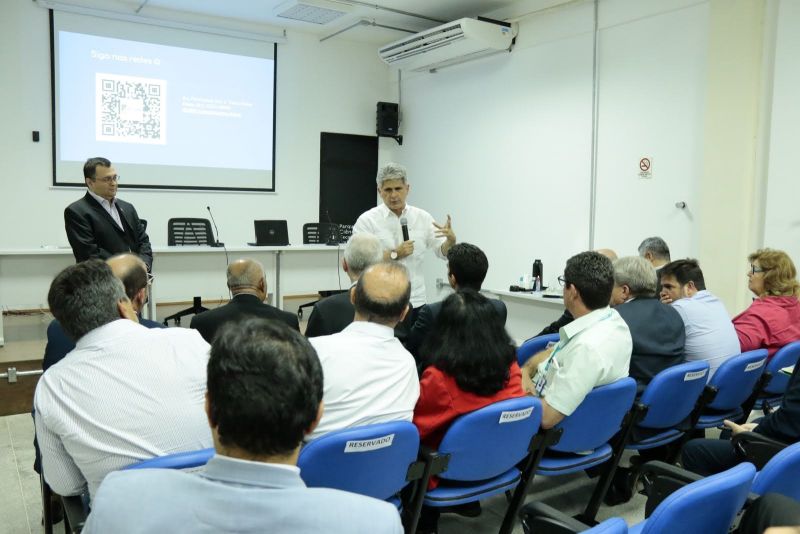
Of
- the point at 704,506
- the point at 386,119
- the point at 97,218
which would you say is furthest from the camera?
the point at 386,119

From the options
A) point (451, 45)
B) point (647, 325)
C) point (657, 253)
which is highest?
point (451, 45)

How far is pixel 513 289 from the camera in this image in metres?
6.19

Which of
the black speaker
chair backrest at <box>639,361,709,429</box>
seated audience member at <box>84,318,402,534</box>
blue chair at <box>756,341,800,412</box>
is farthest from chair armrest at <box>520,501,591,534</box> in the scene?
the black speaker

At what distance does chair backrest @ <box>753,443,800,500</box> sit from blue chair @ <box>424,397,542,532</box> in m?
0.69

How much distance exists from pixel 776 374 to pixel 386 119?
6.16 meters

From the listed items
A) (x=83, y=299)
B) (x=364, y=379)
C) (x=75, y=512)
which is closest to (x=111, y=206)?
(x=83, y=299)

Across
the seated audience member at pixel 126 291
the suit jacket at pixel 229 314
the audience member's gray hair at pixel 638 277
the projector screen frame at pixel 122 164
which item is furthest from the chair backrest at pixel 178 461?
the projector screen frame at pixel 122 164

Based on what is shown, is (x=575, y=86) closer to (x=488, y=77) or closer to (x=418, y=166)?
(x=488, y=77)

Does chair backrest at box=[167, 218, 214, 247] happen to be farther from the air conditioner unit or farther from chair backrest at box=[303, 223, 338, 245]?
the air conditioner unit

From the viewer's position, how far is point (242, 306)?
9.02 ft

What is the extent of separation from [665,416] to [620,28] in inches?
162

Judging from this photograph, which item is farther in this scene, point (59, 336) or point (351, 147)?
point (351, 147)

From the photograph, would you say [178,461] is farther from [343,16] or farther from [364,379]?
[343,16]

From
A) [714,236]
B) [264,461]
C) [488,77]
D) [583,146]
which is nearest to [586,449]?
[264,461]
